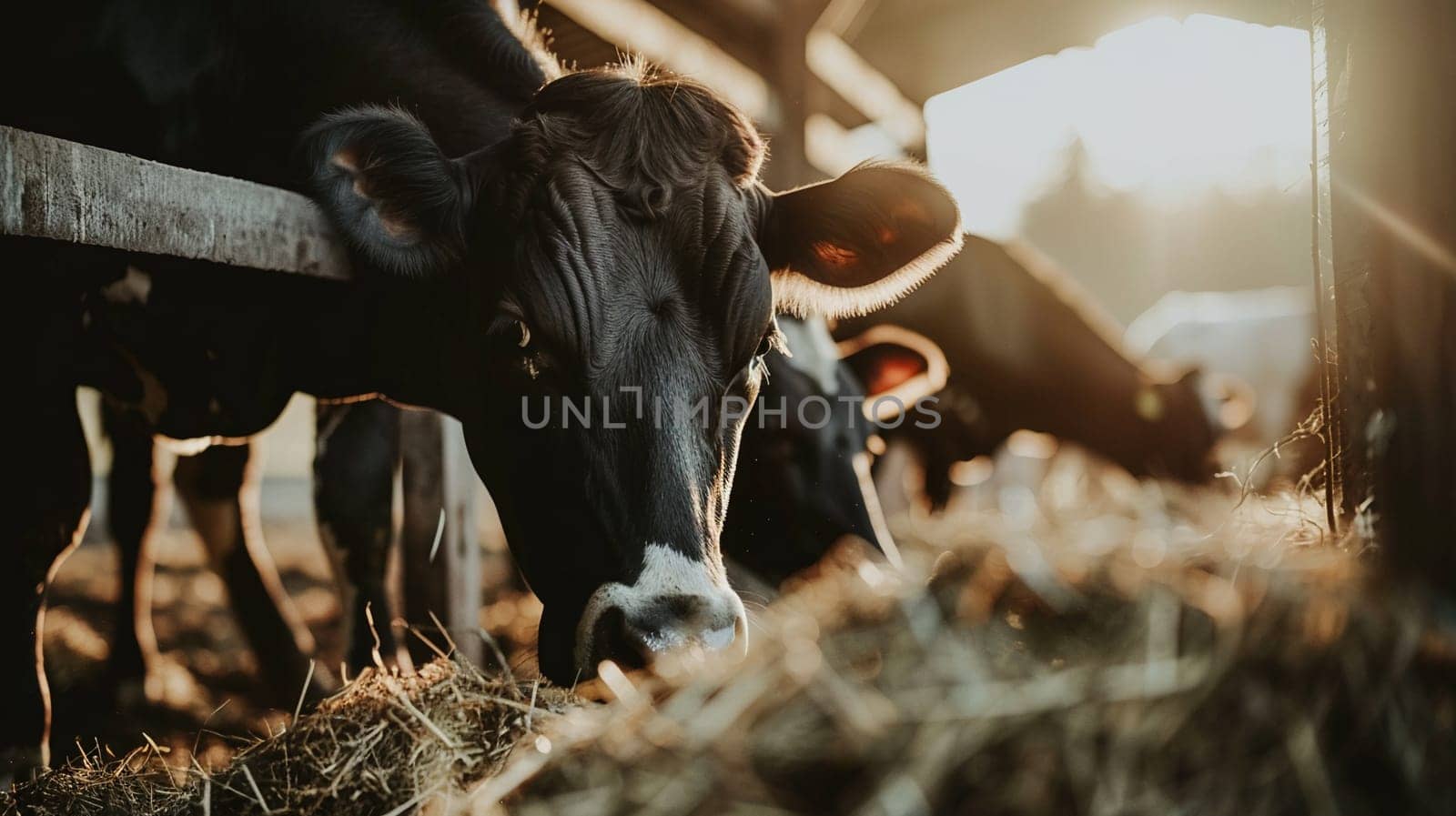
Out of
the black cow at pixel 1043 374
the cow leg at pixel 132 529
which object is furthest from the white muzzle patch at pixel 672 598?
the black cow at pixel 1043 374

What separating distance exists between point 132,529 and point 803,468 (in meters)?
2.64

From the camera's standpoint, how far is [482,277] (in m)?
2.05

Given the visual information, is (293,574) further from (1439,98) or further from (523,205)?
(1439,98)

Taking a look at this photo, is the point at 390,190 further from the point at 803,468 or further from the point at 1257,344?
the point at 1257,344

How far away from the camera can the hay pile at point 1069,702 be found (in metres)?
0.82

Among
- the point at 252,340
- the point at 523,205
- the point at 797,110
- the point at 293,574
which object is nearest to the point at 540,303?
the point at 523,205

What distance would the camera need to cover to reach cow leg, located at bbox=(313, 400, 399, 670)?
321cm

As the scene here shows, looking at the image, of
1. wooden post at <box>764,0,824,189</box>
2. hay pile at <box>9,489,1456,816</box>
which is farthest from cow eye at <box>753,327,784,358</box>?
wooden post at <box>764,0,824,189</box>

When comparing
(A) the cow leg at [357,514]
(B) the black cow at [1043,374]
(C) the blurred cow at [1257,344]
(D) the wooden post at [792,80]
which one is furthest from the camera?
(C) the blurred cow at [1257,344]

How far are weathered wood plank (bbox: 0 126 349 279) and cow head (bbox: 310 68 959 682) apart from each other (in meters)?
0.11

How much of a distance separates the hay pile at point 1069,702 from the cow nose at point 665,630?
0.48 m

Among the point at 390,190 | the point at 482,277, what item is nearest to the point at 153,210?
the point at 390,190

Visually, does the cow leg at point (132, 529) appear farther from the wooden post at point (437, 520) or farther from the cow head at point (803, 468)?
the cow head at point (803, 468)

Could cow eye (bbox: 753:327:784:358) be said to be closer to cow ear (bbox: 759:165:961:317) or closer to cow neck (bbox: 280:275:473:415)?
cow ear (bbox: 759:165:961:317)
